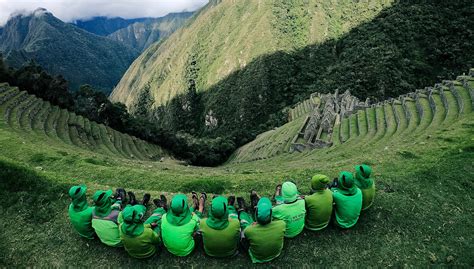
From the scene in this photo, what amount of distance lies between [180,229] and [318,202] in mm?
4127

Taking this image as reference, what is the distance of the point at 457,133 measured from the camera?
1717 centimetres

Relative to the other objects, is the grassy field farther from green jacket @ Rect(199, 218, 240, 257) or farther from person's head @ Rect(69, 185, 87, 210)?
person's head @ Rect(69, 185, 87, 210)

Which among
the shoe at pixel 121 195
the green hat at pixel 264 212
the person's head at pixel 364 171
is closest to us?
the green hat at pixel 264 212

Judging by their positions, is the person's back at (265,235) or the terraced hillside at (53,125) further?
the terraced hillside at (53,125)


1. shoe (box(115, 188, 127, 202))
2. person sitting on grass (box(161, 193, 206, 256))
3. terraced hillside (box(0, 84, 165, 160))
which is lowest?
terraced hillside (box(0, 84, 165, 160))

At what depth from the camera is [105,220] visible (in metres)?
9.62

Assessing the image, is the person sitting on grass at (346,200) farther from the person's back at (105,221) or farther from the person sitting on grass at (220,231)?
the person's back at (105,221)

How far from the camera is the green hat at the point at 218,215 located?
841 cm

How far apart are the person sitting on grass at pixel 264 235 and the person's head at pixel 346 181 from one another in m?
2.24

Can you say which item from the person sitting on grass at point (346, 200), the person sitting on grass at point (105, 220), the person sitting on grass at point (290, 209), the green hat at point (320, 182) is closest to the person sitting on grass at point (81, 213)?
the person sitting on grass at point (105, 220)

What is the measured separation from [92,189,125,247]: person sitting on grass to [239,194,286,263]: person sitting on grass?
3922 millimetres

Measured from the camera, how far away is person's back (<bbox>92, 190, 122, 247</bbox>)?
9.62 m

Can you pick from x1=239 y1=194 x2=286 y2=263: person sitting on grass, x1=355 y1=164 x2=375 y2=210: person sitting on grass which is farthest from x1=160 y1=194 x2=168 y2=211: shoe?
x1=355 y1=164 x2=375 y2=210: person sitting on grass

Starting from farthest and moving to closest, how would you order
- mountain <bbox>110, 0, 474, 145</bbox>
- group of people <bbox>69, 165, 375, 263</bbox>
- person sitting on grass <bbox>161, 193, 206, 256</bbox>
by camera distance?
mountain <bbox>110, 0, 474, 145</bbox>
person sitting on grass <bbox>161, 193, 206, 256</bbox>
group of people <bbox>69, 165, 375, 263</bbox>
